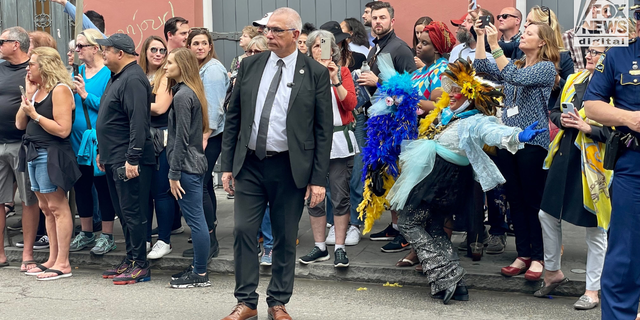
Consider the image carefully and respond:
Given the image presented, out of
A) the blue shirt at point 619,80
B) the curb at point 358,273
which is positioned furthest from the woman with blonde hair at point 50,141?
the blue shirt at point 619,80

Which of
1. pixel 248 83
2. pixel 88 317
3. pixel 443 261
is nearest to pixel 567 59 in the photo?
pixel 443 261

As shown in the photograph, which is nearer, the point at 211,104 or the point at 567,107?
the point at 567,107

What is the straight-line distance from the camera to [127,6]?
1089 centimetres

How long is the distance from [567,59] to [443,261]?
2095 millimetres

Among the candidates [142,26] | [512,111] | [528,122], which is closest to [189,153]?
[512,111]

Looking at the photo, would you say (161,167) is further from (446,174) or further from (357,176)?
(446,174)

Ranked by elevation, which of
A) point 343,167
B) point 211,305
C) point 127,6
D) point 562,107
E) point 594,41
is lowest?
point 211,305

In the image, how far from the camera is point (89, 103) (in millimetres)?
7473

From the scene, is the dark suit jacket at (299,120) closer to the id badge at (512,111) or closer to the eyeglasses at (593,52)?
the id badge at (512,111)

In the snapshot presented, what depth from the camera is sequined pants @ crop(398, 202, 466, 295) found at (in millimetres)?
5820

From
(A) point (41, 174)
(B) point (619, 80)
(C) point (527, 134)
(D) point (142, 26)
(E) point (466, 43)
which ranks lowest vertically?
(A) point (41, 174)

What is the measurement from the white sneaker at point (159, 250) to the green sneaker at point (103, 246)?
0.58 meters

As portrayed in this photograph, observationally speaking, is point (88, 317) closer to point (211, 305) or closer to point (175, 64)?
point (211, 305)

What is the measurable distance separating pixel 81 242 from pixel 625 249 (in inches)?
210
